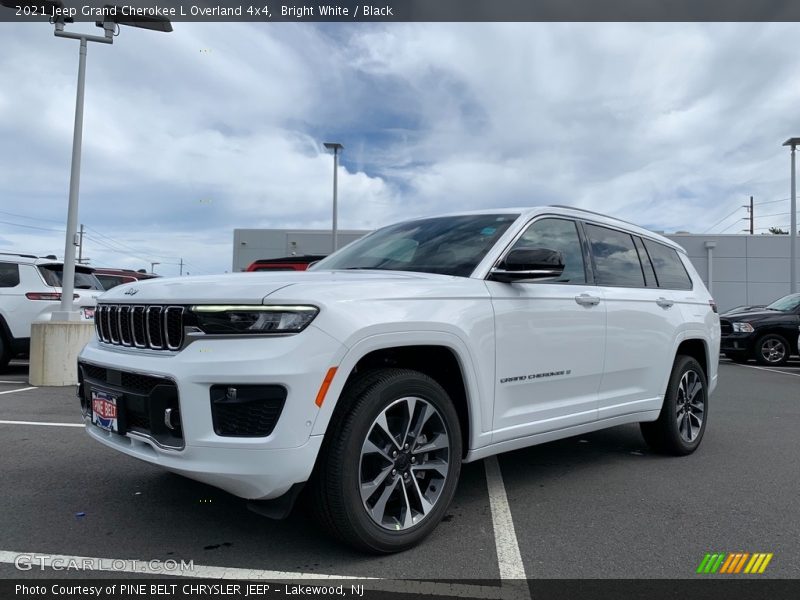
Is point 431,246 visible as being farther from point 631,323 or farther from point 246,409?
point 246,409

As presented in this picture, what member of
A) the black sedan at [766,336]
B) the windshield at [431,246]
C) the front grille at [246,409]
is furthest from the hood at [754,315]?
the front grille at [246,409]

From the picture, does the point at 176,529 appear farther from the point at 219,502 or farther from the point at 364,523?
the point at 364,523

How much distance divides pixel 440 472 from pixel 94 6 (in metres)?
8.83

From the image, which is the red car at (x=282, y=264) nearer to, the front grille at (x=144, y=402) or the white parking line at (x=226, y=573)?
the front grille at (x=144, y=402)

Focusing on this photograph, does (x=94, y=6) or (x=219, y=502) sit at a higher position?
(x=94, y=6)

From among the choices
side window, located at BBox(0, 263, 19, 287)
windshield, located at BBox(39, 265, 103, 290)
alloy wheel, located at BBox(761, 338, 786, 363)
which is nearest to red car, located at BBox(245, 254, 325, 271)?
windshield, located at BBox(39, 265, 103, 290)

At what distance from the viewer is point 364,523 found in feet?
8.99

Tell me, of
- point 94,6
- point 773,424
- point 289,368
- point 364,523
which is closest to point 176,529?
point 364,523

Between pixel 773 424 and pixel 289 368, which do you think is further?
pixel 773 424

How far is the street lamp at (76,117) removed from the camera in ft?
27.5

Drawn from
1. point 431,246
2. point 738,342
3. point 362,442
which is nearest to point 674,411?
point 431,246

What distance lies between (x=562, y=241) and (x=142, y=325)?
2.65m

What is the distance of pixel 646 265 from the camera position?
16.0 ft

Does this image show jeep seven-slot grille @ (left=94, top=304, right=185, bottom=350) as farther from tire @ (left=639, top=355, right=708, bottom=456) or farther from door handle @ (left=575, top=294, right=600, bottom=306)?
tire @ (left=639, top=355, right=708, bottom=456)
